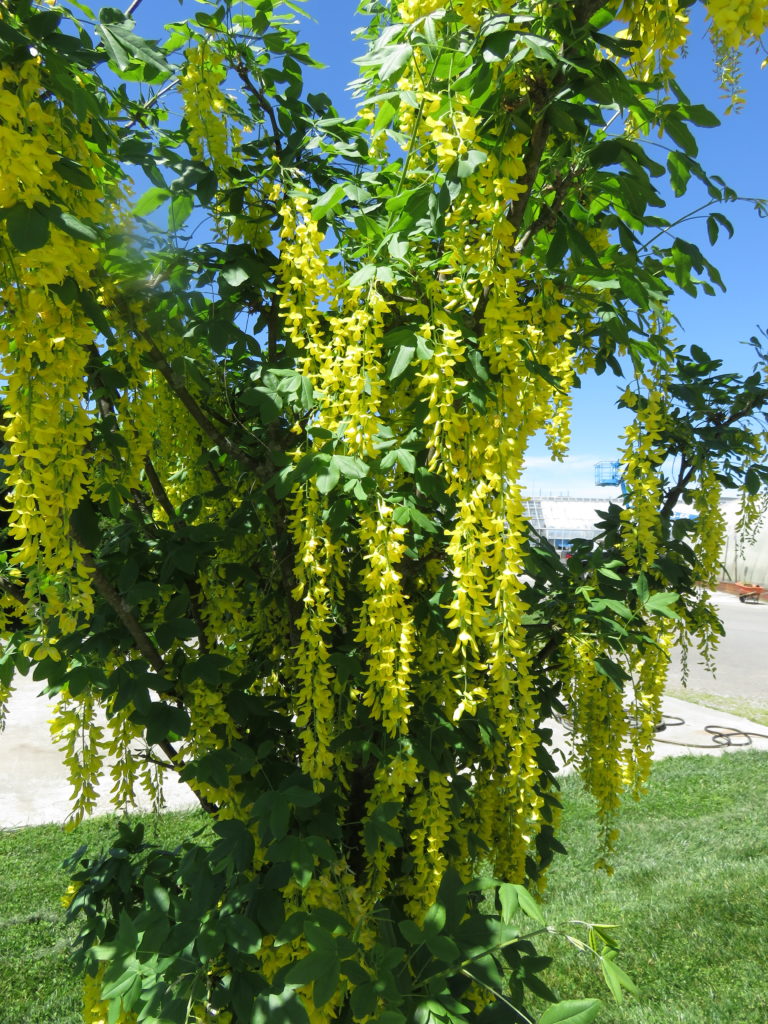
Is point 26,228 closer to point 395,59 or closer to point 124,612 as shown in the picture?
point 395,59

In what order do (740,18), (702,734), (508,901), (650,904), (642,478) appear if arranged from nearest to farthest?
(740,18) → (508,901) → (642,478) → (650,904) → (702,734)

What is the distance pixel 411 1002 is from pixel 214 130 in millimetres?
1687

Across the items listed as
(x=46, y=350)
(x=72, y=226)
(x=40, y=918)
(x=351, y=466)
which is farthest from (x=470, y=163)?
(x=40, y=918)

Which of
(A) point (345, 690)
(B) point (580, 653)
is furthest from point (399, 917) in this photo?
(B) point (580, 653)

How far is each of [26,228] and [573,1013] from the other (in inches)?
53.7

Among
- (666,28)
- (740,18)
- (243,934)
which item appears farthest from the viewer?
(243,934)

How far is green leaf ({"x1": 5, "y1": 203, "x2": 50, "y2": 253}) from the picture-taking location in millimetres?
1113

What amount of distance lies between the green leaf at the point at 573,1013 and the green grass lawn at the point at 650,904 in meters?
1.41

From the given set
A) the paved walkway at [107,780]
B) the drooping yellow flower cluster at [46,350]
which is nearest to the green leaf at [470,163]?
the drooping yellow flower cluster at [46,350]

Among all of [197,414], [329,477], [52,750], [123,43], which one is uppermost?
[123,43]

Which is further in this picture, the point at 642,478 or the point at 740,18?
the point at 642,478

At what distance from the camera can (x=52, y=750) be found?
6805 mm

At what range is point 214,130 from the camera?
1611 millimetres

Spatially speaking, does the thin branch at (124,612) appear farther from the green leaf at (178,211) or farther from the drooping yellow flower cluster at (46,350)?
the green leaf at (178,211)
